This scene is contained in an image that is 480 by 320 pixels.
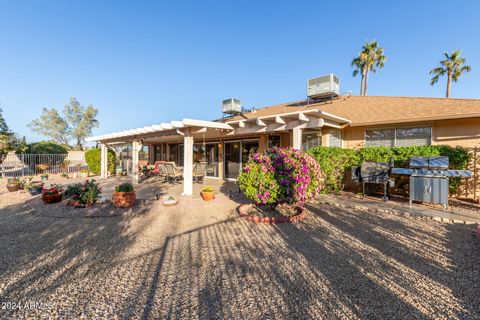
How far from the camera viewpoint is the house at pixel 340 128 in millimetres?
6840

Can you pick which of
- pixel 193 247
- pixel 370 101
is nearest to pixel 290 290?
pixel 193 247

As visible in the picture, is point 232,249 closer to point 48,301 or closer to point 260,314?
point 260,314

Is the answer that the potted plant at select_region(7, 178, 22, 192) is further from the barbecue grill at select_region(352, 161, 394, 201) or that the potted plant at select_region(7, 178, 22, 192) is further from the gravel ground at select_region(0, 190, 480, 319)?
the barbecue grill at select_region(352, 161, 394, 201)

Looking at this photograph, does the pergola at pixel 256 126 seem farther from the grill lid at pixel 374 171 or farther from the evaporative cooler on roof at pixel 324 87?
the evaporative cooler on roof at pixel 324 87

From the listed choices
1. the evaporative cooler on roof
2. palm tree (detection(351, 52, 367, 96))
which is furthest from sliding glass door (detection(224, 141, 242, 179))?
palm tree (detection(351, 52, 367, 96))

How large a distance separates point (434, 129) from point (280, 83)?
15.0 meters

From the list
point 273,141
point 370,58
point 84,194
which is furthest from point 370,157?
point 370,58

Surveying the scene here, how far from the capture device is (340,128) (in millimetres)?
8797

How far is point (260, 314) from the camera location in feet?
6.53

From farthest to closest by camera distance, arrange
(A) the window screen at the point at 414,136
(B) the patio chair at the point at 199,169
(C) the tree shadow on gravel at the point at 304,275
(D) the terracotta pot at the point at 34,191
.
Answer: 1. (B) the patio chair at the point at 199,169
2. (D) the terracotta pot at the point at 34,191
3. (A) the window screen at the point at 414,136
4. (C) the tree shadow on gravel at the point at 304,275

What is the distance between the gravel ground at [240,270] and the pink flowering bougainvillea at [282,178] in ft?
2.33

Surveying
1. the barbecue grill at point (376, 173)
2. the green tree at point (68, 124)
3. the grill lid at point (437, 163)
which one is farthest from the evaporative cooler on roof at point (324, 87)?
the green tree at point (68, 124)

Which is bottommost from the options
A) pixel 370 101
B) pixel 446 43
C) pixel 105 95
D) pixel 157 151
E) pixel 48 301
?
pixel 48 301

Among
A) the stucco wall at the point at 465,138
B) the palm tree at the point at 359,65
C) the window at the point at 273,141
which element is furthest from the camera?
the palm tree at the point at 359,65
